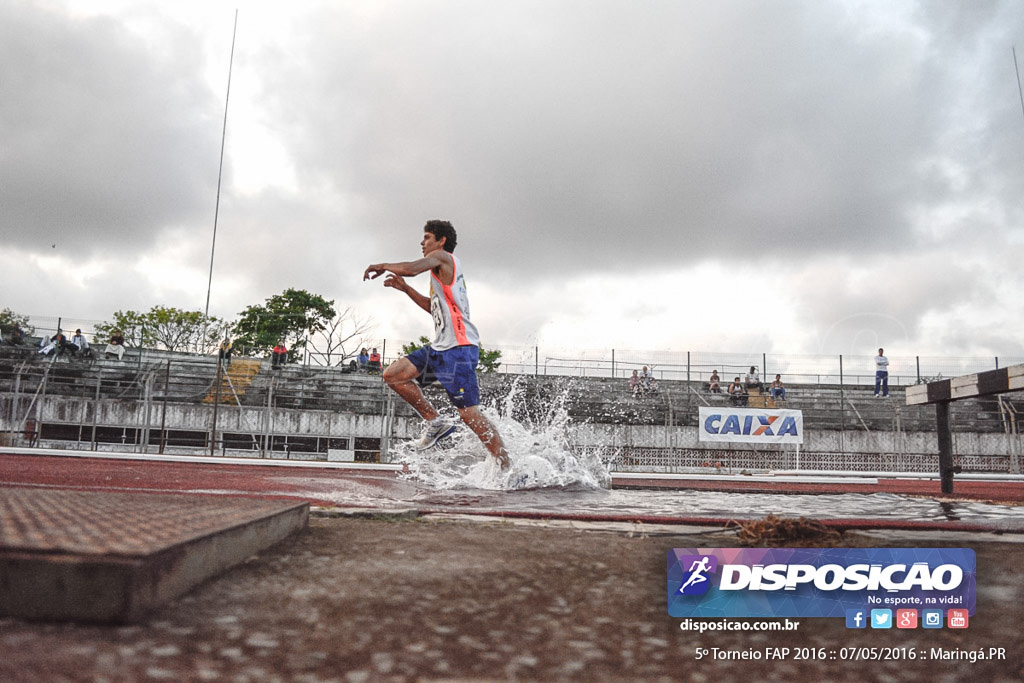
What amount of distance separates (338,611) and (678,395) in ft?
76.2

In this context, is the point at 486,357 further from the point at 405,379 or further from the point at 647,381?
the point at 405,379

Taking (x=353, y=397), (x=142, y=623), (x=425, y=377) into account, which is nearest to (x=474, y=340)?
(x=425, y=377)

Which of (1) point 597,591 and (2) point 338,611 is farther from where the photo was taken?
(1) point 597,591

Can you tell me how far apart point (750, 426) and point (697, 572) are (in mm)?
16061

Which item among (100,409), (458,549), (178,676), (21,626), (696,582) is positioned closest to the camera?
(178,676)

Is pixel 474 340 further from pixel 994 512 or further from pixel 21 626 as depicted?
pixel 21 626

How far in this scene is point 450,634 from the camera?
127 cm

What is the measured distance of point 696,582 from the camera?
1586 mm

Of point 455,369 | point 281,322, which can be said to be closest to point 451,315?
point 455,369

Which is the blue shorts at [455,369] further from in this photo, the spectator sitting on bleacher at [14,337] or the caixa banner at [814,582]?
the spectator sitting on bleacher at [14,337]

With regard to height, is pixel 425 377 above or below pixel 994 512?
above

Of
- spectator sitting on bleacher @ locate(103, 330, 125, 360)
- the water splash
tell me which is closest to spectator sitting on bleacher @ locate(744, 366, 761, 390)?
the water splash

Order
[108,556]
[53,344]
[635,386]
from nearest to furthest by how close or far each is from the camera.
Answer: [108,556] < [53,344] < [635,386]

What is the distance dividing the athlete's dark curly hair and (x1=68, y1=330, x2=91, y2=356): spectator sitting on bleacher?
21438 mm
